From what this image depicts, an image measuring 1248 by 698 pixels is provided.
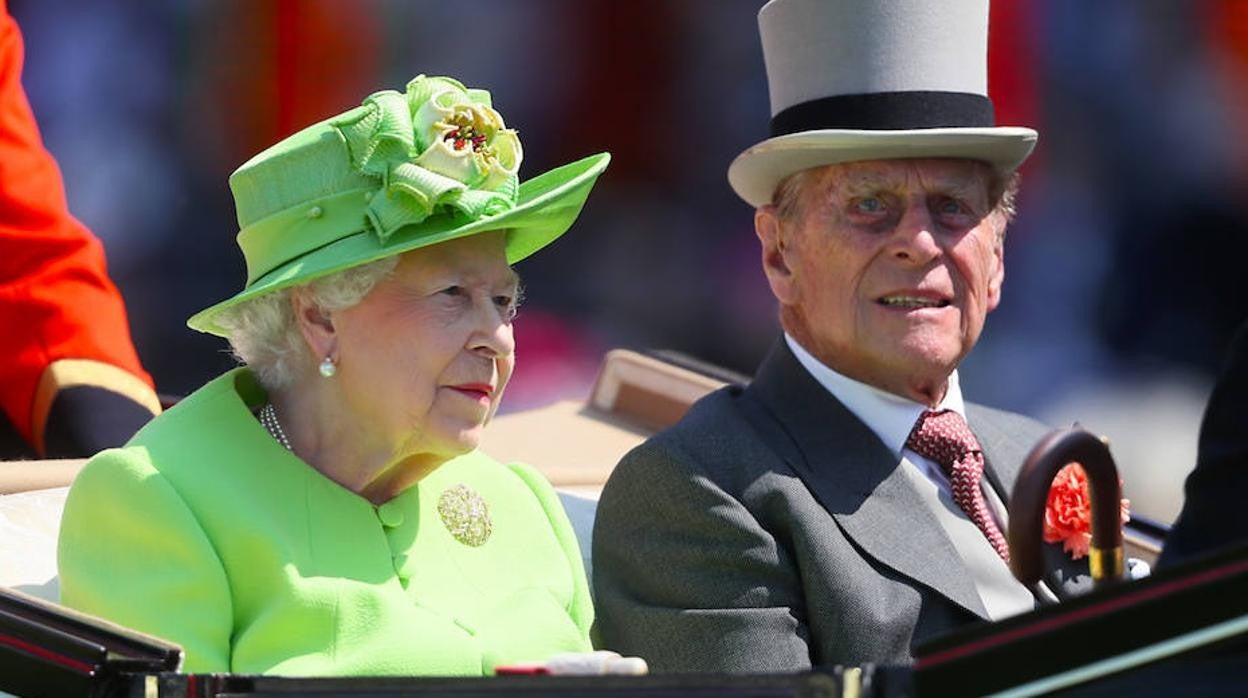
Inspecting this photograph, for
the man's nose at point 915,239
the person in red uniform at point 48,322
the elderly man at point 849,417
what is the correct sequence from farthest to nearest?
the person in red uniform at point 48,322
the man's nose at point 915,239
the elderly man at point 849,417

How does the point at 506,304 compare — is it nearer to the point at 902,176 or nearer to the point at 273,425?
the point at 273,425

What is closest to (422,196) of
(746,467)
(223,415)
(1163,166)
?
(223,415)

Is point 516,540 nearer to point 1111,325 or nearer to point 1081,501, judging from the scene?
point 1081,501

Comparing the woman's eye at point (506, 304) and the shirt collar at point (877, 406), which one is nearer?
the woman's eye at point (506, 304)

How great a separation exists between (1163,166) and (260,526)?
3795 millimetres

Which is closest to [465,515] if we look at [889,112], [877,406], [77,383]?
[877,406]

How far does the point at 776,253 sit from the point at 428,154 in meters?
0.70

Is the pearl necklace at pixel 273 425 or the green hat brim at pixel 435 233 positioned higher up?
the green hat brim at pixel 435 233

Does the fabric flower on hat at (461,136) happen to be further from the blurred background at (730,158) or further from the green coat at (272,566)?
the blurred background at (730,158)

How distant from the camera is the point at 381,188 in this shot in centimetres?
268

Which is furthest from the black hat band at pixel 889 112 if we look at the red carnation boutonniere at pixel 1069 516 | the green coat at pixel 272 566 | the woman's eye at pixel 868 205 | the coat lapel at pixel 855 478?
the green coat at pixel 272 566

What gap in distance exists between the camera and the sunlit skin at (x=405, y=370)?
106 inches

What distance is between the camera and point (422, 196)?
8.63 feet

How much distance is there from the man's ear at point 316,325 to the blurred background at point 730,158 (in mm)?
2580
